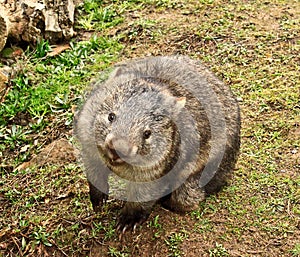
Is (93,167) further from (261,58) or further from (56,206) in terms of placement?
(261,58)

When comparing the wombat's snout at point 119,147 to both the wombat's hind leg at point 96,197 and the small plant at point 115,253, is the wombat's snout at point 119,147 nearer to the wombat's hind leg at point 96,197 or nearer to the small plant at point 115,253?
the wombat's hind leg at point 96,197

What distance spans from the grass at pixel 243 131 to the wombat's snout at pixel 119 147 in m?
1.04

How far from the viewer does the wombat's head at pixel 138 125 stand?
3719 millimetres

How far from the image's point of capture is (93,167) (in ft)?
14.1

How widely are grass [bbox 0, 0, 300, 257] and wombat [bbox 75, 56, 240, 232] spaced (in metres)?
0.21

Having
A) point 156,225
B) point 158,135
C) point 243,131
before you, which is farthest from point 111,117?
point 243,131

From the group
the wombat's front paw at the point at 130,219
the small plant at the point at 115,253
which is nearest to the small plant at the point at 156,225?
the wombat's front paw at the point at 130,219

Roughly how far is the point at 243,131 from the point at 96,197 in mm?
1634

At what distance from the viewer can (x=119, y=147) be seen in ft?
12.0

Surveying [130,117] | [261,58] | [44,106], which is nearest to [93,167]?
[130,117]

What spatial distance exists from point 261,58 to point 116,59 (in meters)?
1.59

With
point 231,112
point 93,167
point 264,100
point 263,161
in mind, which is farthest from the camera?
point 264,100

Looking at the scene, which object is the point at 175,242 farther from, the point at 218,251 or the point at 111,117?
the point at 111,117

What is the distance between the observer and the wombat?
386 cm
